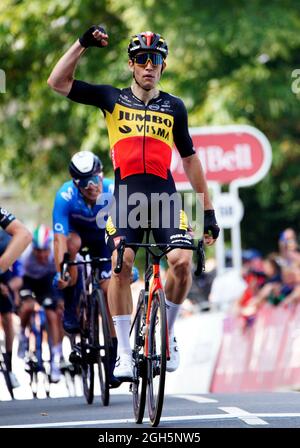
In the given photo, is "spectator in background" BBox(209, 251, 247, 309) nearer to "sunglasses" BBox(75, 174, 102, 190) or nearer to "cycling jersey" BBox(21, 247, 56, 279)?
"cycling jersey" BBox(21, 247, 56, 279)

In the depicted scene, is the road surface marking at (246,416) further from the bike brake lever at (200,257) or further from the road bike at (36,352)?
the road bike at (36,352)

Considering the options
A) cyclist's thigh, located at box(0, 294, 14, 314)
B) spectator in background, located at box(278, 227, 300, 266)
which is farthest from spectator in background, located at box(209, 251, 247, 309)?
cyclist's thigh, located at box(0, 294, 14, 314)

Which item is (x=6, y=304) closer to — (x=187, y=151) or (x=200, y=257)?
(x=187, y=151)

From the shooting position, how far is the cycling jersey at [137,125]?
29.4ft

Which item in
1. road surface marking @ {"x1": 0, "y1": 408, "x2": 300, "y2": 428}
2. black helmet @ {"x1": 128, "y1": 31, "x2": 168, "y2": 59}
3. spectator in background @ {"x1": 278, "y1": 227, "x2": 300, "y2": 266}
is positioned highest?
spectator in background @ {"x1": 278, "y1": 227, "x2": 300, "y2": 266}

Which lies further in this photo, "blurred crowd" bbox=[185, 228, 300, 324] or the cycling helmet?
"blurred crowd" bbox=[185, 228, 300, 324]

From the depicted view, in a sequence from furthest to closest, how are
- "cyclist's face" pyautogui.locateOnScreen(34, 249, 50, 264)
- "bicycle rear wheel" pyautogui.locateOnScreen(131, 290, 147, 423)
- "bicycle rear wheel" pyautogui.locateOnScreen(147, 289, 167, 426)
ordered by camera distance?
"cyclist's face" pyautogui.locateOnScreen(34, 249, 50, 264) < "bicycle rear wheel" pyautogui.locateOnScreen(131, 290, 147, 423) < "bicycle rear wheel" pyautogui.locateOnScreen(147, 289, 167, 426)

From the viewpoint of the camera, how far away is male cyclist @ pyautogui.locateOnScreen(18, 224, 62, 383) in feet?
48.0

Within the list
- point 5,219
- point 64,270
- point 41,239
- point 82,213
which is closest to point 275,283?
point 41,239

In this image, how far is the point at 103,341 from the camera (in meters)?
10.8

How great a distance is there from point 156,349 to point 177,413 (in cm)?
82

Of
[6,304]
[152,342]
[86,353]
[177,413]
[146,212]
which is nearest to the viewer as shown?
[152,342]
